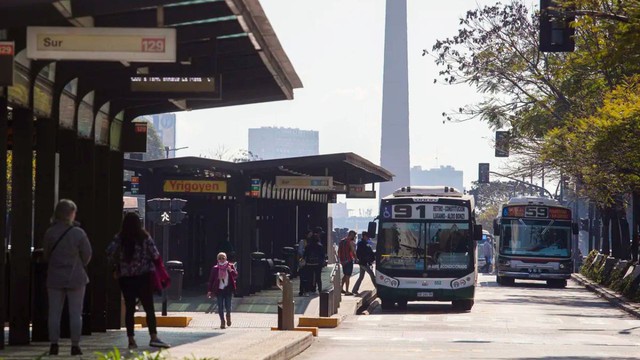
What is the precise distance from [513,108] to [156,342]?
38967 mm

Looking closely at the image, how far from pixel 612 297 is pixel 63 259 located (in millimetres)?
31797

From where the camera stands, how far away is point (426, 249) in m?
36.4

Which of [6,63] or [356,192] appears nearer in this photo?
[6,63]

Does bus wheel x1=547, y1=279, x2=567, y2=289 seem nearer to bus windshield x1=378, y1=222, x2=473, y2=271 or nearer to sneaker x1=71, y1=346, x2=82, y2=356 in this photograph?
bus windshield x1=378, y1=222, x2=473, y2=271

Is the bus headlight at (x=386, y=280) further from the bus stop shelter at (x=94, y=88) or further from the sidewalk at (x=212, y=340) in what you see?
the bus stop shelter at (x=94, y=88)

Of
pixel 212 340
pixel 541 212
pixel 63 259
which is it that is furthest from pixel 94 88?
pixel 541 212

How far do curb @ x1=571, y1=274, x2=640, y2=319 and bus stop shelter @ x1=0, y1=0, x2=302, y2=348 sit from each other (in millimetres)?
17927

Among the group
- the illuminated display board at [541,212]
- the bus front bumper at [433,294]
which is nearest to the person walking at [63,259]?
the bus front bumper at [433,294]

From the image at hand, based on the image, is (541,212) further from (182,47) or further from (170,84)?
(182,47)

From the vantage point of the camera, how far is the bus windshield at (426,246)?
3628 centimetres

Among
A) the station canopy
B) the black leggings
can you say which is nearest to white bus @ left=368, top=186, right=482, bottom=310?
the station canopy

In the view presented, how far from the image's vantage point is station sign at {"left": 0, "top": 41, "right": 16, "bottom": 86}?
43.8 ft

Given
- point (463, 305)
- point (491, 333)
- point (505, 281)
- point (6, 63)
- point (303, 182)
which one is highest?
point (6, 63)

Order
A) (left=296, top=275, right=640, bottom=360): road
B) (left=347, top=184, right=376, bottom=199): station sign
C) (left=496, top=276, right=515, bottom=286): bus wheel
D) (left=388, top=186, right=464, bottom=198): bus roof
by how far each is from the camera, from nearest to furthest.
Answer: (left=296, top=275, right=640, bottom=360): road, (left=388, top=186, right=464, bottom=198): bus roof, (left=347, top=184, right=376, bottom=199): station sign, (left=496, top=276, right=515, bottom=286): bus wheel
